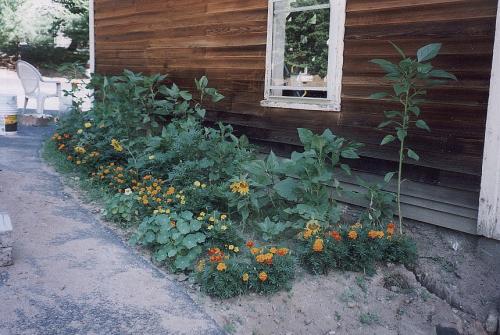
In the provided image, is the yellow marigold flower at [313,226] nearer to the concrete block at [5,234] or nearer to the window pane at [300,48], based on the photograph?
the window pane at [300,48]

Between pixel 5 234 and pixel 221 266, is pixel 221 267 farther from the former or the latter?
pixel 5 234

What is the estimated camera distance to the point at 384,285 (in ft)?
12.1

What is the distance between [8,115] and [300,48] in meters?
5.67

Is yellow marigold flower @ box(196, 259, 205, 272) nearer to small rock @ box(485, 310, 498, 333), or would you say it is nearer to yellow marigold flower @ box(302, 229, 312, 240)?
yellow marigold flower @ box(302, 229, 312, 240)

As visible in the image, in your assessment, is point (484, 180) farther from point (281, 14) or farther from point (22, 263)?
point (22, 263)

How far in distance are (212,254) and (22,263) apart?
127 centimetres

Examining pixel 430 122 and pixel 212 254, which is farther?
pixel 430 122

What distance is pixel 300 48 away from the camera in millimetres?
5312

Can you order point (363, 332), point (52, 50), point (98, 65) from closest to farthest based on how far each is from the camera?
point (363, 332), point (98, 65), point (52, 50)

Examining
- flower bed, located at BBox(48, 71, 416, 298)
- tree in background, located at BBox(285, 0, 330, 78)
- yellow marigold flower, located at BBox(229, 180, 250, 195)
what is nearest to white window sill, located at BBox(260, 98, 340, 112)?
tree in background, located at BBox(285, 0, 330, 78)

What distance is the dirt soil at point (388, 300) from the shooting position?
3.20 meters

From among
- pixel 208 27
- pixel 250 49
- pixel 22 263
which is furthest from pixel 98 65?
pixel 22 263

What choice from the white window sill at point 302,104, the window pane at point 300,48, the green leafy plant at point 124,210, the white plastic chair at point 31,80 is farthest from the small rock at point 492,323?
the white plastic chair at point 31,80

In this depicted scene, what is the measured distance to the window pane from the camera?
5012 mm
